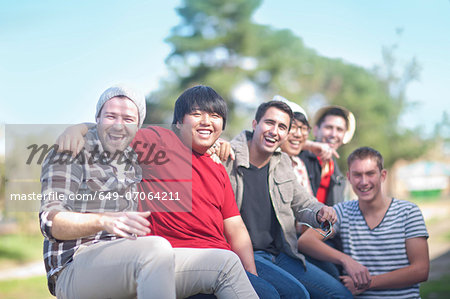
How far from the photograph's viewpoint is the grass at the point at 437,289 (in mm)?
7293

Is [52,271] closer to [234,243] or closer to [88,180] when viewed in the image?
[88,180]

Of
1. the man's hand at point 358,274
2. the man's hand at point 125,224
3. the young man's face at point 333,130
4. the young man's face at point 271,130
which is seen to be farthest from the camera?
the young man's face at point 333,130

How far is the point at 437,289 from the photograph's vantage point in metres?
7.91

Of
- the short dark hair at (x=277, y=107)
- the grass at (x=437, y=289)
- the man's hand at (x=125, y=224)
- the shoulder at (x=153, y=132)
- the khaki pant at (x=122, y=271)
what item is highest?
the short dark hair at (x=277, y=107)

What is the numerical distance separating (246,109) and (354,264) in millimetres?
17427

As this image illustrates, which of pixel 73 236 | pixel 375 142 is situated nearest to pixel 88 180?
Result: pixel 73 236

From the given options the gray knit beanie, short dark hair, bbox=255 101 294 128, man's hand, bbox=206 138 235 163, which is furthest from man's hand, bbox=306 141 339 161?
the gray knit beanie

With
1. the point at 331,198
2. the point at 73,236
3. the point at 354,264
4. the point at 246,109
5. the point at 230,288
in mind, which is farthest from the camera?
the point at 246,109

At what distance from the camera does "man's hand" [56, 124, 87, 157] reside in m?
2.04

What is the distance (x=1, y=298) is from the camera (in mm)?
9594

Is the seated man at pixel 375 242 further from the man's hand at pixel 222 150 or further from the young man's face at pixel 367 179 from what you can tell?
the man's hand at pixel 222 150

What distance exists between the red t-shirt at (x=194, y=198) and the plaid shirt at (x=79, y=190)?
175 millimetres

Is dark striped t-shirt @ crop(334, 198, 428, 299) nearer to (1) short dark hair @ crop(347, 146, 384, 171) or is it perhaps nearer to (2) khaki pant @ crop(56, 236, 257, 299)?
(1) short dark hair @ crop(347, 146, 384, 171)

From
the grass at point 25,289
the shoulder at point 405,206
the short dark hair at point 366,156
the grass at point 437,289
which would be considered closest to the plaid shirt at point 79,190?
the short dark hair at point 366,156
